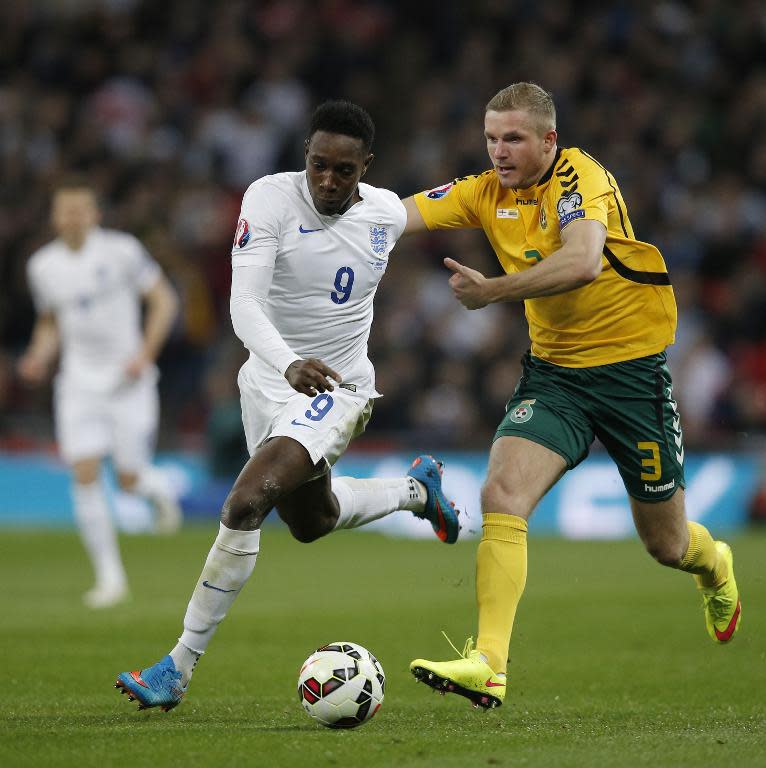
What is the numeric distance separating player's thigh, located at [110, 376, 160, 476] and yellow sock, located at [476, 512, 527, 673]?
19.4 ft

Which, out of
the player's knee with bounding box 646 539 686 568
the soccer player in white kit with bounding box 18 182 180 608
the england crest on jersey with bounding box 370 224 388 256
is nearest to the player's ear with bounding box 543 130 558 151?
the england crest on jersey with bounding box 370 224 388 256

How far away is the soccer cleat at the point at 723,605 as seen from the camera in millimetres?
7297

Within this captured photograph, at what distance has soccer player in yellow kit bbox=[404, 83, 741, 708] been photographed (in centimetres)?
610

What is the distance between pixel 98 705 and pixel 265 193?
2.32 meters

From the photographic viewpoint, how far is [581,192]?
6234 mm

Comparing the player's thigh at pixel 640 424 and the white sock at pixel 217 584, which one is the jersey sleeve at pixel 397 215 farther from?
the white sock at pixel 217 584

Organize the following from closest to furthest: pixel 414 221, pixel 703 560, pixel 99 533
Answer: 1. pixel 414 221
2. pixel 703 560
3. pixel 99 533

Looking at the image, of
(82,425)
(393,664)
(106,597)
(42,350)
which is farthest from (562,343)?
(42,350)

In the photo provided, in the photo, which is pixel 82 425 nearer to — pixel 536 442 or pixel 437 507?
pixel 437 507

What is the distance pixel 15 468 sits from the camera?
1644cm

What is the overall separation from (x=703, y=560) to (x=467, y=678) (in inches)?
71.6

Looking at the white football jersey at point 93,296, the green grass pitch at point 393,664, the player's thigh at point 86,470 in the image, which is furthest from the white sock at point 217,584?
the white football jersey at point 93,296

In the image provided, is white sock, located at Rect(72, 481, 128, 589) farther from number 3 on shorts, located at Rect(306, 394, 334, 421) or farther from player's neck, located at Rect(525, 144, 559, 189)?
player's neck, located at Rect(525, 144, 559, 189)

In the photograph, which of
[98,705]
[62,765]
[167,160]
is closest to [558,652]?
[98,705]
